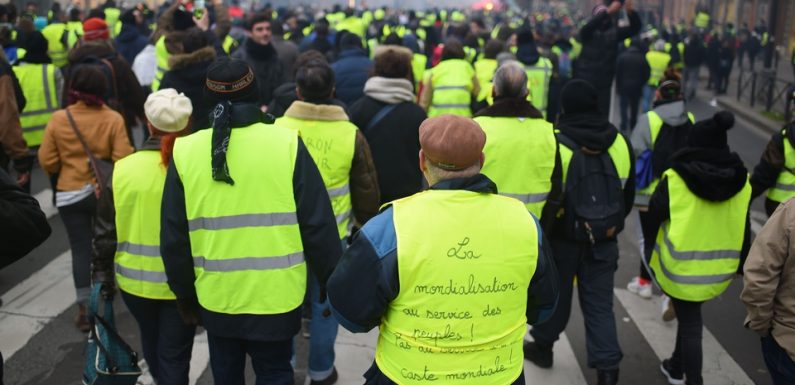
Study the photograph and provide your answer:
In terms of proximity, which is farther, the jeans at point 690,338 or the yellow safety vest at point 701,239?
the jeans at point 690,338

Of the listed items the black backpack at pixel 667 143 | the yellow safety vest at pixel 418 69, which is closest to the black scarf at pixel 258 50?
the yellow safety vest at pixel 418 69

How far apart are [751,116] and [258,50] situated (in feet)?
38.7

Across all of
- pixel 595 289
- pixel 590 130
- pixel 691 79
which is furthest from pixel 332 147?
pixel 691 79

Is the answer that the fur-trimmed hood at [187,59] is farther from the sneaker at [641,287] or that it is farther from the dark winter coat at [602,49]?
the dark winter coat at [602,49]

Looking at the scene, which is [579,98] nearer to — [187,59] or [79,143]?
[79,143]

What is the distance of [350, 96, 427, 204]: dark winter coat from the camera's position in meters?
5.51

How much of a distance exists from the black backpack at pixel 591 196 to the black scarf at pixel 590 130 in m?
0.05

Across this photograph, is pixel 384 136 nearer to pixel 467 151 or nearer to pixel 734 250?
pixel 734 250

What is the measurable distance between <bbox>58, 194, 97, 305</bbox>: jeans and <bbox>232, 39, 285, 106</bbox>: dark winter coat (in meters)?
2.95

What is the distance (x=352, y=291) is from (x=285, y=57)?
680 centimetres

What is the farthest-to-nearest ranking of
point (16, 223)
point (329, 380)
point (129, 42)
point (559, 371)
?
point (129, 42) → point (559, 371) → point (329, 380) → point (16, 223)

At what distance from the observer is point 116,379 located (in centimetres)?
394

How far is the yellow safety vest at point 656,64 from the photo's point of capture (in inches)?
524

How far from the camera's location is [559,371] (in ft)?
16.5
